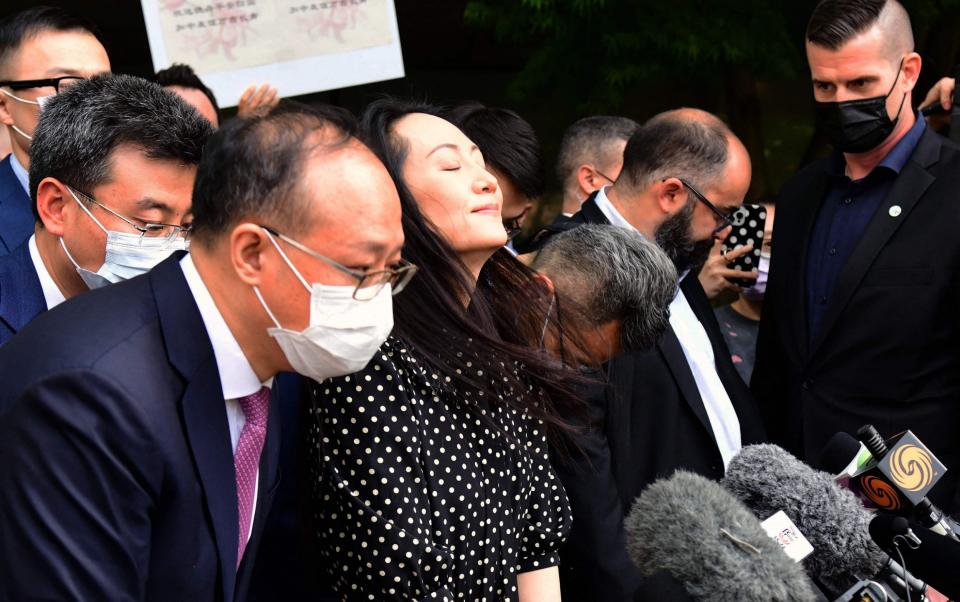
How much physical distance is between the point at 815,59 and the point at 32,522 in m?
3.11

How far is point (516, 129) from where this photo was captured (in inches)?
159

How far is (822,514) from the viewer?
2.28 meters

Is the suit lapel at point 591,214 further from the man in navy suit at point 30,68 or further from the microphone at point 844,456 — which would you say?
the man in navy suit at point 30,68

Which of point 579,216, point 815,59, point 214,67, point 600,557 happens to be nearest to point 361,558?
point 600,557

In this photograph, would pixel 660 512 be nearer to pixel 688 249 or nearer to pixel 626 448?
pixel 626 448

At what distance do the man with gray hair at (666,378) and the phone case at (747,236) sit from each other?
0.26 metres

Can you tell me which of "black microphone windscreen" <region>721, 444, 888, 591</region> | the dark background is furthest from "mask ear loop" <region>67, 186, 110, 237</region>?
the dark background

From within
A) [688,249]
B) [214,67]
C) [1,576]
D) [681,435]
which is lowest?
[681,435]

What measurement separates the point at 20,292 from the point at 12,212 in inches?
29.0

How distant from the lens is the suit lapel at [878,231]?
369 cm

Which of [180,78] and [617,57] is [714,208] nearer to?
[617,57]

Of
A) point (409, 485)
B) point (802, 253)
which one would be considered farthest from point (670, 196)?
point (409, 485)

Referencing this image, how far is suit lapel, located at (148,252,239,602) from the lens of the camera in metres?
1.89

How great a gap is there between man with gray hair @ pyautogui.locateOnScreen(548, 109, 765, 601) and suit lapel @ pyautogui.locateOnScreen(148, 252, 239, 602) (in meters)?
1.03
